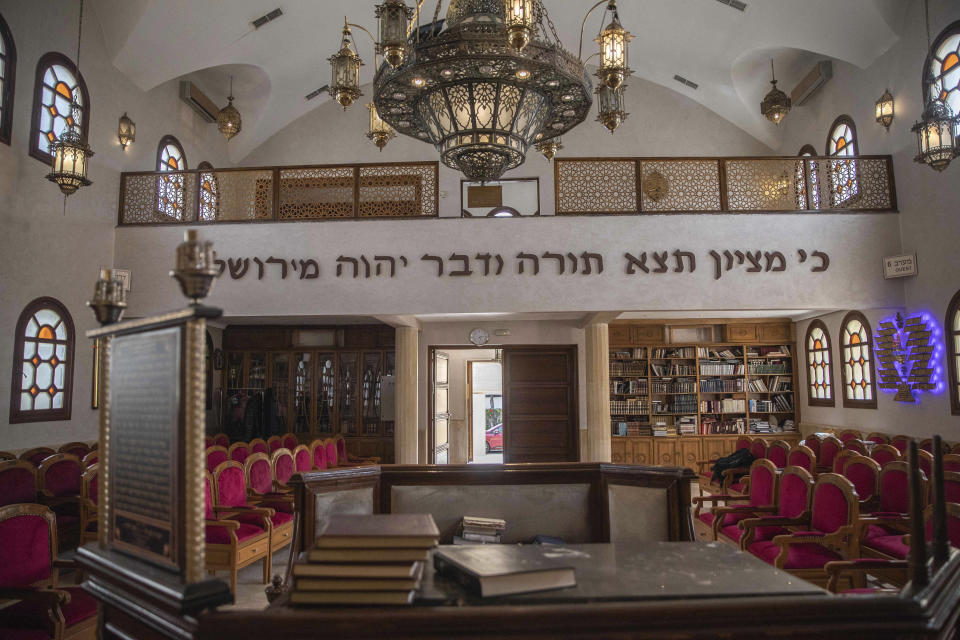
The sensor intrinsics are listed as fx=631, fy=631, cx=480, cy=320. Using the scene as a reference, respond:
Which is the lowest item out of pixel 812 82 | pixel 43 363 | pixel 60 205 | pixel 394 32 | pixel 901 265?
pixel 43 363

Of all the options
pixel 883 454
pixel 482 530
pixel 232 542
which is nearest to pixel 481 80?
pixel 482 530

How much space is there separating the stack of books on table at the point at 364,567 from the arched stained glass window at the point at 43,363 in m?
7.33

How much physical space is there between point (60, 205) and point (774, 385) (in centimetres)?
1150

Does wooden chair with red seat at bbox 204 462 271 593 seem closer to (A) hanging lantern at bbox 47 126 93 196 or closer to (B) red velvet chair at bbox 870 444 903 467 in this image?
(A) hanging lantern at bbox 47 126 93 196

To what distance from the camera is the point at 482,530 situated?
3.24 meters

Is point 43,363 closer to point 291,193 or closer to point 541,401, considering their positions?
point 291,193

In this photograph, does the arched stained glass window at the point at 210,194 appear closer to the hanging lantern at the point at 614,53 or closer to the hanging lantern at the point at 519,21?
the hanging lantern at the point at 614,53

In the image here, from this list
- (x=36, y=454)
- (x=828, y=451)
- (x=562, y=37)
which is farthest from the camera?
(x=562, y=37)

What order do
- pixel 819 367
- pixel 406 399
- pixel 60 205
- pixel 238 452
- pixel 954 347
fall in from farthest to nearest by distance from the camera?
pixel 819 367 < pixel 406 399 < pixel 238 452 < pixel 60 205 < pixel 954 347

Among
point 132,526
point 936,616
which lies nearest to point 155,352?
point 132,526

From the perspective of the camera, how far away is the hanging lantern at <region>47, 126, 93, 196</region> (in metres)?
6.49

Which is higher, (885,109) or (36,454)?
(885,109)

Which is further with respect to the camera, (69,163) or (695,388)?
(695,388)

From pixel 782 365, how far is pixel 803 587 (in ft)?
37.0
